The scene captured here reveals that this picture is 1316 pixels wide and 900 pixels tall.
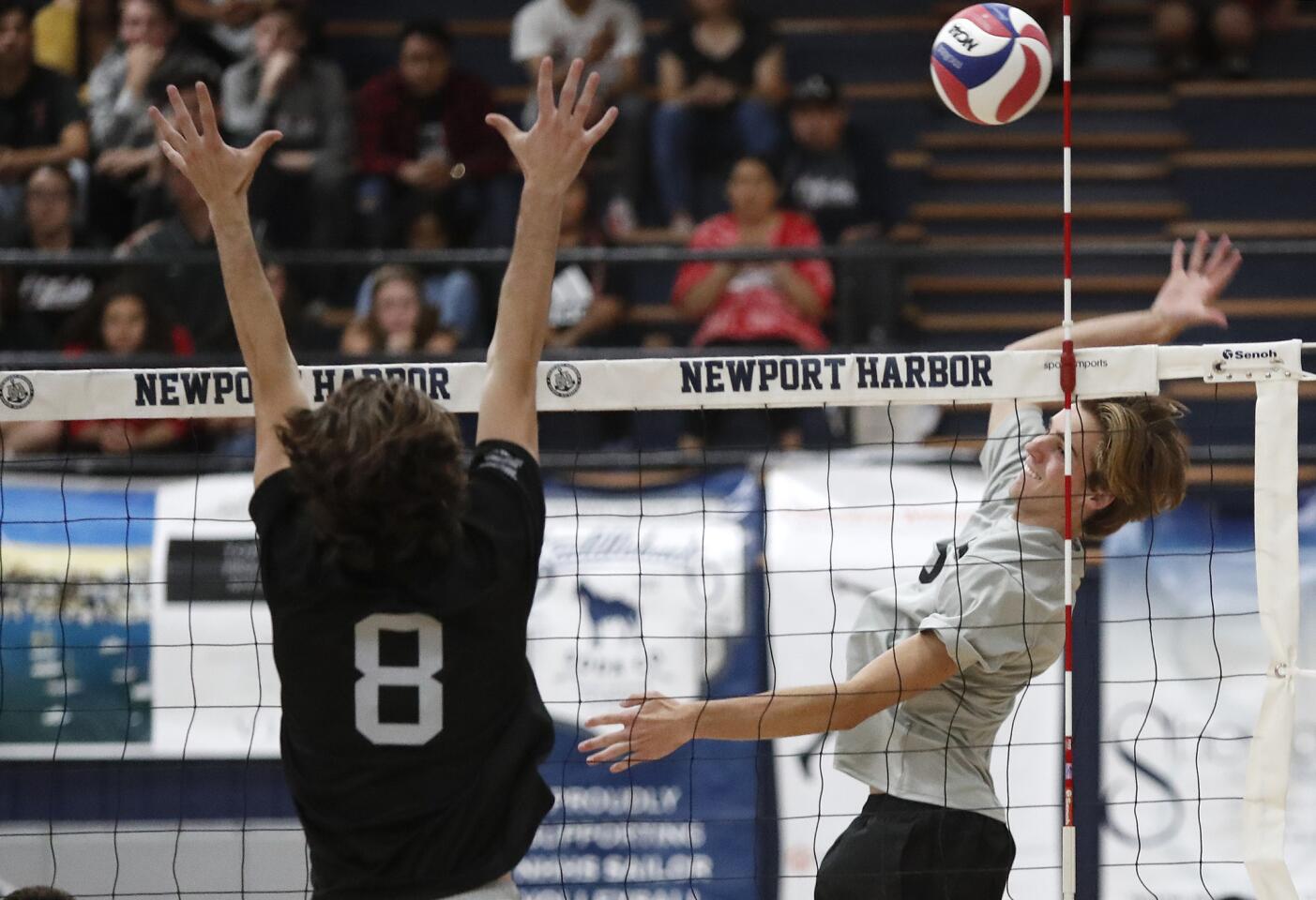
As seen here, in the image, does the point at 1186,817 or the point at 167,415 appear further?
the point at 1186,817

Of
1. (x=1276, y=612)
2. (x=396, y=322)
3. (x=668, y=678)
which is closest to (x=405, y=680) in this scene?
(x=1276, y=612)

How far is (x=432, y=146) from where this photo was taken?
30.0 ft

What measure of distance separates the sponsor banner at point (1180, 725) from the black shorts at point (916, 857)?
3030mm

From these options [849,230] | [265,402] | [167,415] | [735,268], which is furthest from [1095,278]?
[265,402]

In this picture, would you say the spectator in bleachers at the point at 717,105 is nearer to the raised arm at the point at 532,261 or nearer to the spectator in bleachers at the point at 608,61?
the spectator in bleachers at the point at 608,61

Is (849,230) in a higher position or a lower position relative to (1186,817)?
higher

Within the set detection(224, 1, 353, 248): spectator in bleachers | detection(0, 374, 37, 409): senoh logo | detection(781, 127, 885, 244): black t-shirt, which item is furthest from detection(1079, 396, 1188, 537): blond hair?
detection(224, 1, 353, 248): spectator in bleachers

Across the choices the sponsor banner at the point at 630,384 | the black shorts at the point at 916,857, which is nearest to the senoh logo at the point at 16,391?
the sponsor banner at the point at 630,384

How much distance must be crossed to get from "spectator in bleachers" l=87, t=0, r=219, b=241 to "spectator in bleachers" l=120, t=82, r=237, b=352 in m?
0.33

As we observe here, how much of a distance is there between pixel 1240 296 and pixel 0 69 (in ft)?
23.6

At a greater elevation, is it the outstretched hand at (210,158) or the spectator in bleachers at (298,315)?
the spectator in bleachers at (298,315)

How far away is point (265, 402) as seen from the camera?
114 inches

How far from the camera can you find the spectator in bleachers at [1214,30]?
33.8 ft

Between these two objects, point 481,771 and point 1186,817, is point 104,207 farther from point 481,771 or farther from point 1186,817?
point 481,771
